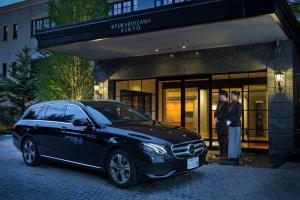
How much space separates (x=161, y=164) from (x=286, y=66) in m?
6.34

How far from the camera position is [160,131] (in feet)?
23.5

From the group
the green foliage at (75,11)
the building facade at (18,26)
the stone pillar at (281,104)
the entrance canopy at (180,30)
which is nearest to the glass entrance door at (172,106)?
the entrance canopy at (180,30)

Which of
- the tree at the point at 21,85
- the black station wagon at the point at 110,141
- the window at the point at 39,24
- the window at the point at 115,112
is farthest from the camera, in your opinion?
the window at the point at 39,24

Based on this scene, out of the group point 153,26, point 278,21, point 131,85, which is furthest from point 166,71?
point 278,21

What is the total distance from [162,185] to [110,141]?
132cm

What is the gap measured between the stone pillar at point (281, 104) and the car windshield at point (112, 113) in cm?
459

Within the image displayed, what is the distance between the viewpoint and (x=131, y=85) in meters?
14.9

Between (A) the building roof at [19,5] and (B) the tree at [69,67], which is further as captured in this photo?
(A) the building roof at [19,5]

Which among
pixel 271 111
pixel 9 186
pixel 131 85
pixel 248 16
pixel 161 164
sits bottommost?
pixel 9 186

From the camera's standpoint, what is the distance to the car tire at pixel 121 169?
674 centimetres

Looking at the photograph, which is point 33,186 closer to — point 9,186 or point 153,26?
point 9,186

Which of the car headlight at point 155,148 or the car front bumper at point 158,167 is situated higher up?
the car headlight at point 155,148

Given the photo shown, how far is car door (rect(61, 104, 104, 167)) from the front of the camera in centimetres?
739

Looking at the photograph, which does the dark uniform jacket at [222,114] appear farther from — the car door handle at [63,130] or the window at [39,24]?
the window at [39,24]
